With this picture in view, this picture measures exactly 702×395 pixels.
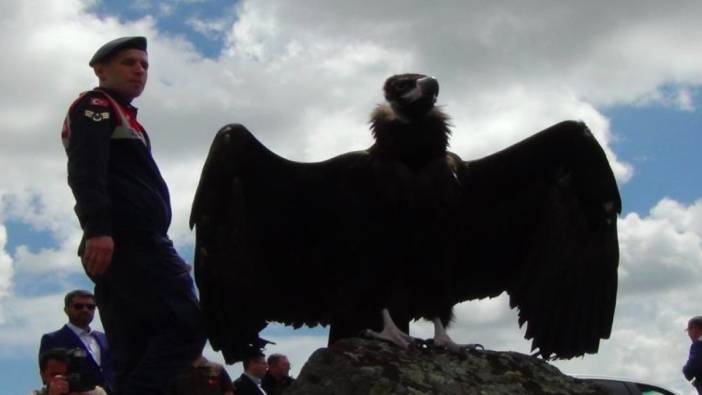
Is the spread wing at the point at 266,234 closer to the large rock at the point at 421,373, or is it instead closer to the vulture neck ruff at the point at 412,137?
the vulture neck ruff at the point at 412,137

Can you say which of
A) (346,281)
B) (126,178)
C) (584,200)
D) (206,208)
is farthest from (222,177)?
(584,200)

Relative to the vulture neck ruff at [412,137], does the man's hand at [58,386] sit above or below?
below

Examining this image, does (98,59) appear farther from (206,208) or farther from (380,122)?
(380,122)

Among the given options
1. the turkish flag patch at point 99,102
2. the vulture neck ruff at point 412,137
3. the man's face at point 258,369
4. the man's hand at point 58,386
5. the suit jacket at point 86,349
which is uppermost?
the vulture neck ruff at point 412,137

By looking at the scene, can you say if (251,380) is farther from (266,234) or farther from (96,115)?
(96,115)

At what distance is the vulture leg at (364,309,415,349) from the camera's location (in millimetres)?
6062

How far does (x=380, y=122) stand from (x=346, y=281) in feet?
3.18

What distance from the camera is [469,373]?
18.7 ft

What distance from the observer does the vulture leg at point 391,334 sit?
19.9 ft

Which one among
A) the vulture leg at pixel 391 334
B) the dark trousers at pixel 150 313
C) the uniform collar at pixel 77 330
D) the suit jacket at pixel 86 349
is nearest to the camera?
the dark trousers at pixel 150 313

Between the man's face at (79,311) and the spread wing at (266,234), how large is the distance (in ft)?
5.30

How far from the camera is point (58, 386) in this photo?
674cm

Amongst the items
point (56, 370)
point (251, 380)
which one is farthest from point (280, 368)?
point (56, 370)

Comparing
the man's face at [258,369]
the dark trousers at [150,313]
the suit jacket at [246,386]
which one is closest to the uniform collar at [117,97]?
the dark trousers at [150,313]
